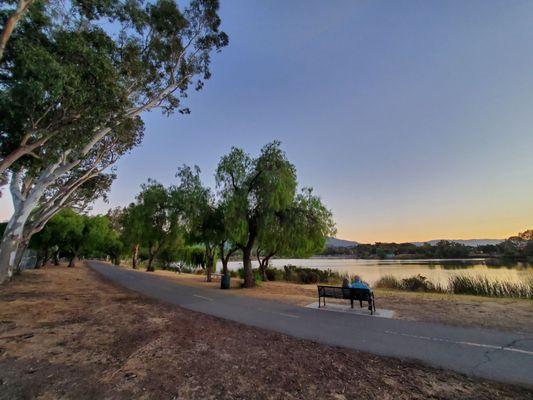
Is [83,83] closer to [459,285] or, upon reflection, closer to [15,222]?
[15,222]

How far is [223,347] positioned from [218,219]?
12.4 metres

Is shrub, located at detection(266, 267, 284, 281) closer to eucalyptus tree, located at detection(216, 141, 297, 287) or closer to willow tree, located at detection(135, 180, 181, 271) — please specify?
eucalyptus tree, located at detection(216, 141, 297, 287)

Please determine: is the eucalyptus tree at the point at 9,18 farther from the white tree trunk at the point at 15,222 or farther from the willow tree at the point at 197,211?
the willow tree at the point at 197,211

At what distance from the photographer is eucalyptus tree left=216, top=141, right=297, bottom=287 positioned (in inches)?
589

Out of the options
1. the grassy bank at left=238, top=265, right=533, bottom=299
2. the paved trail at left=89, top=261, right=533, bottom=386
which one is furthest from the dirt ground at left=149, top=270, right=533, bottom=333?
the grassy bank at left=238, top=265, right=533, bottom=299

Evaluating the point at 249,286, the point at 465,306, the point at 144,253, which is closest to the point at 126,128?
the point at 249,286

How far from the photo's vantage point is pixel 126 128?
551 inches

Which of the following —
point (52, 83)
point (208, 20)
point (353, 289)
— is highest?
point (208, 20)

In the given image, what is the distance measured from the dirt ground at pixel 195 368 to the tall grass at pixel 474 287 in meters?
12.0

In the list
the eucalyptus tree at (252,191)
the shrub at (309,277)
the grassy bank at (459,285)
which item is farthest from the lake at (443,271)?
the eucalyptus tree at (252,191)

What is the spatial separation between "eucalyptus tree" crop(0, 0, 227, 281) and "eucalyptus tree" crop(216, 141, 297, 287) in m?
5.50

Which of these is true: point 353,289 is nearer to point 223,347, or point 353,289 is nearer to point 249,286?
point 223,347

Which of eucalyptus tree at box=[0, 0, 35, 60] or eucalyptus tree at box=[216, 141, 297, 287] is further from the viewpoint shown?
eucalyptus tree at box=[216, 141, 297, 287]

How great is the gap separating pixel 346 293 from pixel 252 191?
844 centimetres
